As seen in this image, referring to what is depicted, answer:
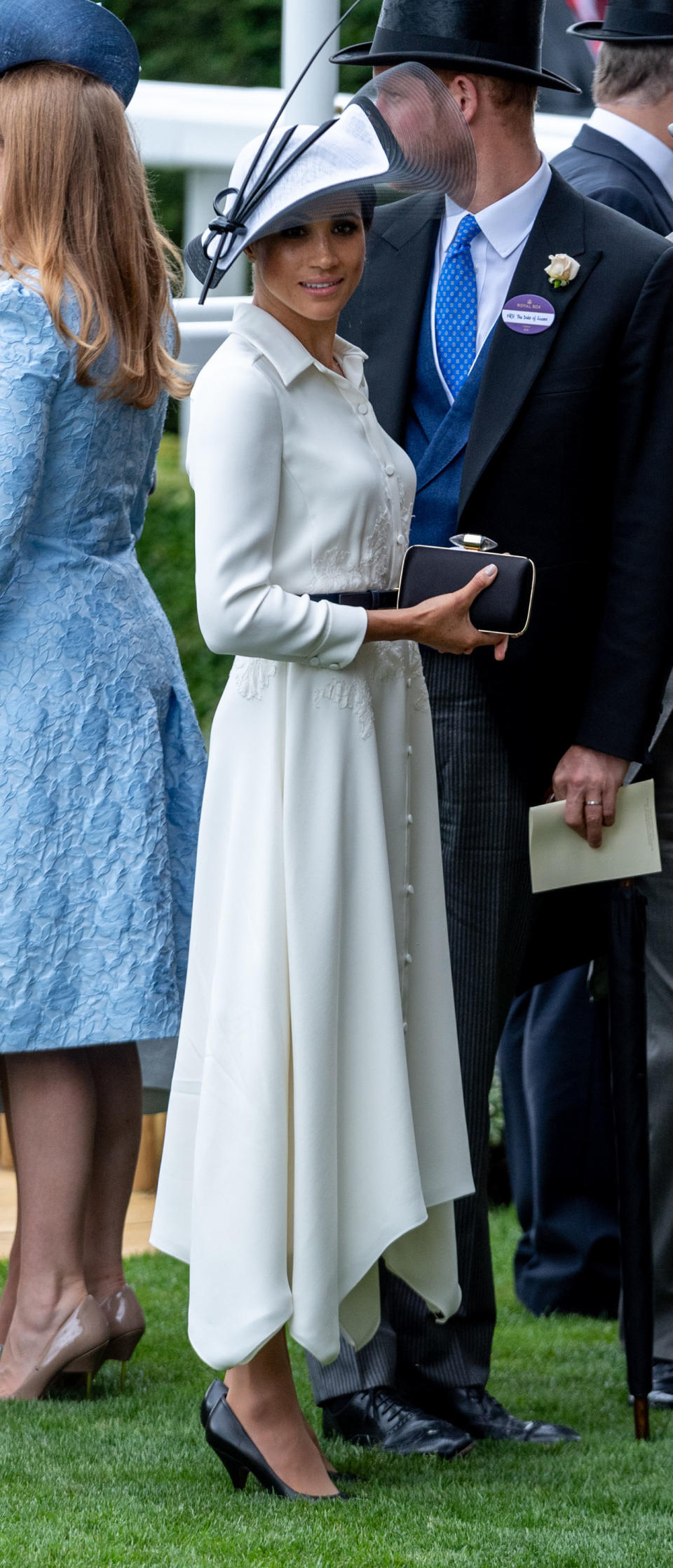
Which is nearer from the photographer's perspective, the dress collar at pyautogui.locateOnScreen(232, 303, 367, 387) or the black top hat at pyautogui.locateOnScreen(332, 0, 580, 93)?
the dress collar at pyautogui.locateOnScreen(232, 303, 367, 387)

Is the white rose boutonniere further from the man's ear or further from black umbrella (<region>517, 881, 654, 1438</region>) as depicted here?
black umbrella (<region>517, 881, 654, 1438</region>)

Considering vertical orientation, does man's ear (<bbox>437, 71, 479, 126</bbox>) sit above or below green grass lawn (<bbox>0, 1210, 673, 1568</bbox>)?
above

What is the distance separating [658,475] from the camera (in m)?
3.07

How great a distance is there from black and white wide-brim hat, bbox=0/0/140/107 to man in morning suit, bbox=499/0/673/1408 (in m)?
0.94

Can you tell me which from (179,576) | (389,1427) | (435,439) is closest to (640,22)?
(435,439)

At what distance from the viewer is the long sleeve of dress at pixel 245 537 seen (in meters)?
2.54

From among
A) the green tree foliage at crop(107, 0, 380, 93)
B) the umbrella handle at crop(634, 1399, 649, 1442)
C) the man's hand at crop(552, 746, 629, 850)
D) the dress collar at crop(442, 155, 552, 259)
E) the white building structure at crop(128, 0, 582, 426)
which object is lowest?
the green tree foliage at crop(107, 0, 380, 93)

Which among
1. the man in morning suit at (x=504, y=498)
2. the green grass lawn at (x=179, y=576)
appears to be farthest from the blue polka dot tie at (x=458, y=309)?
the green grass lawn at (x=179, y=576)

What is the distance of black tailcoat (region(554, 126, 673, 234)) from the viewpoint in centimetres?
372

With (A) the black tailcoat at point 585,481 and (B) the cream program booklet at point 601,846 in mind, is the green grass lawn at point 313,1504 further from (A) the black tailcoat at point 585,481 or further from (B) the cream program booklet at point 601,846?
(A) the black tailcoat at point 585,481

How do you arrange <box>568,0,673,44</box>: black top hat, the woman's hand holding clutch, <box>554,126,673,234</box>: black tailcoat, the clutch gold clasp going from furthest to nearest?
<box>568,0,673,44</box>: black top hat < <box>554,126,673,234</box>: black tailcoat < the clutch gold clasp < the woman's hand holding clutch

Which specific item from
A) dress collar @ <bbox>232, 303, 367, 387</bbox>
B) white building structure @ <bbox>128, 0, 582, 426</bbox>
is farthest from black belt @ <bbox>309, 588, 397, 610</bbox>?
white building structure @ <bbox>128, 0, 582, 426</bbox>

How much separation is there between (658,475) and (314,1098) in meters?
1.10

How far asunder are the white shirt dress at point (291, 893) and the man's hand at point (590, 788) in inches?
17.3
